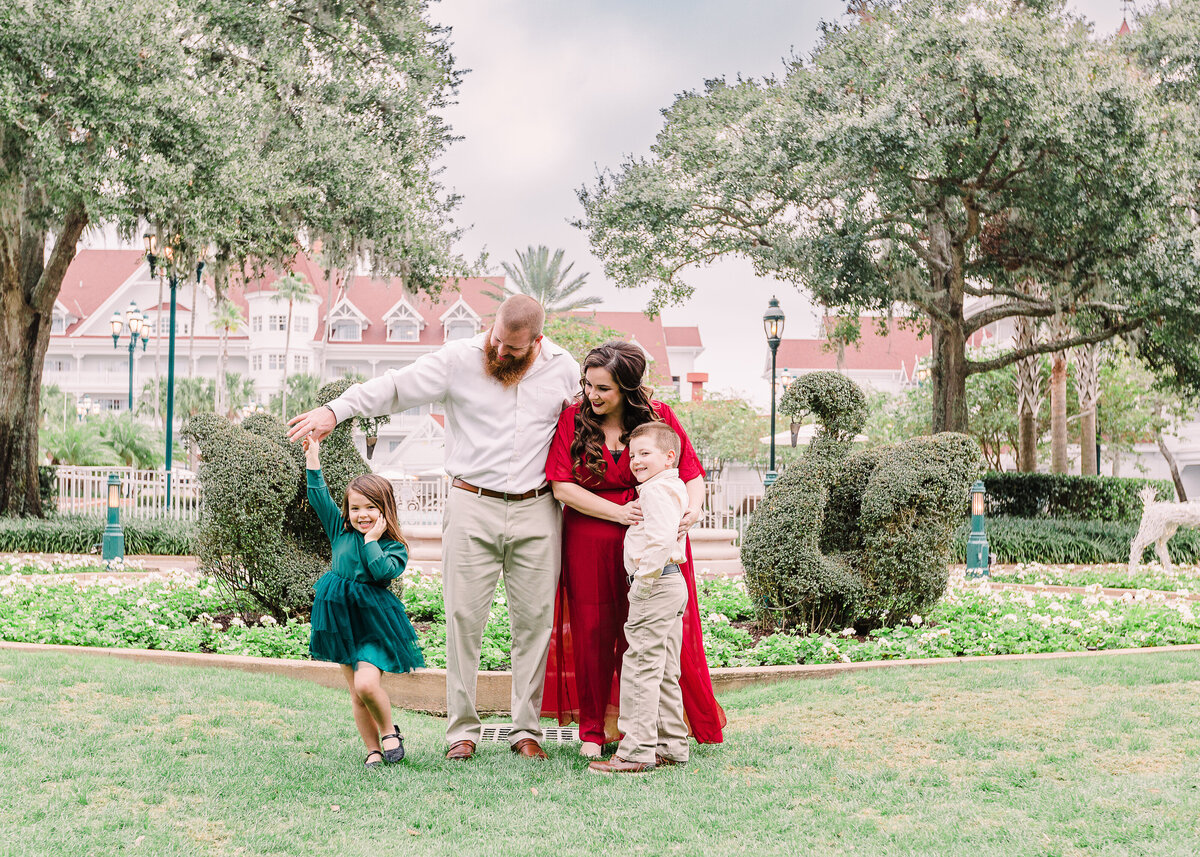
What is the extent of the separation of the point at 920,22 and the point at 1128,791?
514 inches

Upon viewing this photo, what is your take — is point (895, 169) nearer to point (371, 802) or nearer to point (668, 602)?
point (668, 602)

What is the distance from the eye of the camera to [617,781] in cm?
382

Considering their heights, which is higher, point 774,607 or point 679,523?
point 679,523

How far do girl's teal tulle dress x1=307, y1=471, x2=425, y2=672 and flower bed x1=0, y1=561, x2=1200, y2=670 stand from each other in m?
2.07

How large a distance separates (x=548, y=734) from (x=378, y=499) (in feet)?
4.74

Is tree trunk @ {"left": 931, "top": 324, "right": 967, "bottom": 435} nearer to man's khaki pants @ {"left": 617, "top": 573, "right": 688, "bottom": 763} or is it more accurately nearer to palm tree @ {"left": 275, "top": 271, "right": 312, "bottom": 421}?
man's khaki pants @ {"left": 617, "top": 573, "right": 688, "bottom": 763}

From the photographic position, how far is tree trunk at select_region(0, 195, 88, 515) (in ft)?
50.6

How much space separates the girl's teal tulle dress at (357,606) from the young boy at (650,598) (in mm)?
918

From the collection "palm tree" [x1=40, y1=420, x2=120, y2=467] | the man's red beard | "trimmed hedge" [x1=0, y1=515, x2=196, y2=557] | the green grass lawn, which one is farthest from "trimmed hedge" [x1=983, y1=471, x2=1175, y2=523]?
"palm tree" [x1=40, y1=420, x2=120, y2=467]

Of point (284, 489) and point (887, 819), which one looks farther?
point (284, 489)

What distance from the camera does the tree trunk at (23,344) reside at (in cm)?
1541

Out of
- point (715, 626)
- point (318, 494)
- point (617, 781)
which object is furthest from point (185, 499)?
point (617, 781)

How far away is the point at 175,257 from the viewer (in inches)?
549

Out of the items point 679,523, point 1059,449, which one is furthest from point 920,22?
point 679,523
